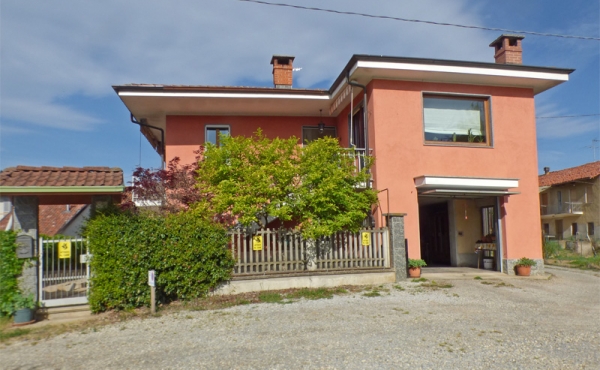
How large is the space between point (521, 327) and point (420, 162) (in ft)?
20.7

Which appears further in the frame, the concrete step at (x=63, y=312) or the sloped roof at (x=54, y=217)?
the sloped roof at (x=54, y=217)

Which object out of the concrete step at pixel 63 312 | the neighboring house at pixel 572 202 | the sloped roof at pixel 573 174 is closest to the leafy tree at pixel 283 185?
the concrete step at pixel 63 312

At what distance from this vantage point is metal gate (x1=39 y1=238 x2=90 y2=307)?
888cm

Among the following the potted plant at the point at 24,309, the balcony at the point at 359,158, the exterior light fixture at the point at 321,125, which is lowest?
the potted plant at the point at 24,309

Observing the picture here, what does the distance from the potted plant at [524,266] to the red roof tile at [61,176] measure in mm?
10578

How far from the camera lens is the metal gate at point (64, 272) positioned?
8875mm

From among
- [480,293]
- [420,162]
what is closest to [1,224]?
[420,162]

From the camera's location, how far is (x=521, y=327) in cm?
715

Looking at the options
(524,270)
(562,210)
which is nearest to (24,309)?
(524,270)

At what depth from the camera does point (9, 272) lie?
27.2 ft

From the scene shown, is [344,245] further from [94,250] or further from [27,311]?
[27,311]

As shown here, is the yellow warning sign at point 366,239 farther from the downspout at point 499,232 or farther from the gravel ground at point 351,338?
the downspout at point 499,232

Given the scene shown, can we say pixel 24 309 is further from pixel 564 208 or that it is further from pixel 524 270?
pixel 564 208

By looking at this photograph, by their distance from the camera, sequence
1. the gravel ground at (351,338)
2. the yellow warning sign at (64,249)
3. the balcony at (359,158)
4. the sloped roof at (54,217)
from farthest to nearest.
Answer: the sloped roof at (54,217), the balcony at (359,158), the yellow warning sign at (64,249), the gravel ground at (351,338)
